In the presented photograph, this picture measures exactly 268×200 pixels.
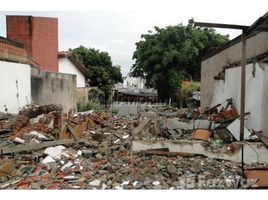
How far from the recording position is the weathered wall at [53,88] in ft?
37.6

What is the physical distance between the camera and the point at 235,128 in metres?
7.06

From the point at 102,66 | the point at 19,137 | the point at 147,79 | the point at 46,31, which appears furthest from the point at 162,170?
the point at 102,66

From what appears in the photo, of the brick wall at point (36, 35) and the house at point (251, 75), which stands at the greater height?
the brick wall at point (36, 35)

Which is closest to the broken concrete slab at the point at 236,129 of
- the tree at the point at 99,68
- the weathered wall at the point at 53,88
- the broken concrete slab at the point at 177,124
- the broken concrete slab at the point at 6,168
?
the broken concrete slab at the point at 177,124

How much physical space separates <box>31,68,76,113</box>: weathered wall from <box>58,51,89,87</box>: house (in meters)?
5.37

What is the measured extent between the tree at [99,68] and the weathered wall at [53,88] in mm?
8707

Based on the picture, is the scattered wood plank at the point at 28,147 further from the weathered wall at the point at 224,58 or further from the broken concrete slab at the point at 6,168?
the weathered wall at the point at 224,58

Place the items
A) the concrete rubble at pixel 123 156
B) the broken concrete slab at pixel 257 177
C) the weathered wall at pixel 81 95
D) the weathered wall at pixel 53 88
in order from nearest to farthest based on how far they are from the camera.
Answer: the broken concrete slab at pixel 257 177 < the concrete rubble at pixel 123 156 < the weathered wall at pixel 53 88 < the weathered wall at pixel 81 95

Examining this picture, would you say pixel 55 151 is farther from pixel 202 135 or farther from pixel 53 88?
pixel 53 88

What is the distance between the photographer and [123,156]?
21.7 feet

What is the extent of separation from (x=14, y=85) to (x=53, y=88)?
120 inches

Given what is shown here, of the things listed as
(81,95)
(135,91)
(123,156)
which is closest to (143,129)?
(123,156)

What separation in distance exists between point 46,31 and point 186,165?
11.4 m

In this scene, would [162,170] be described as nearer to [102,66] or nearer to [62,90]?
[62,90]
